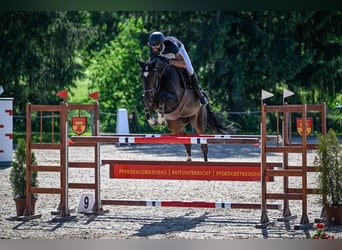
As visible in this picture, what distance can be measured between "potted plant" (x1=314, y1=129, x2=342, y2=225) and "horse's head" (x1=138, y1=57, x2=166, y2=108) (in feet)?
4.76

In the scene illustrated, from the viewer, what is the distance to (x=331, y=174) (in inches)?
215

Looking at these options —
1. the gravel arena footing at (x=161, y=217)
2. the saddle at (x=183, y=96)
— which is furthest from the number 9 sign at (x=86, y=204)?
the saddle at (x=183, y=96)

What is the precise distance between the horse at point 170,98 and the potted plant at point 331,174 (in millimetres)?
1477

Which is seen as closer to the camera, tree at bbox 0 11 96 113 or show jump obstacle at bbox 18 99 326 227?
show jump obstacle at bbox 18 99 326 227

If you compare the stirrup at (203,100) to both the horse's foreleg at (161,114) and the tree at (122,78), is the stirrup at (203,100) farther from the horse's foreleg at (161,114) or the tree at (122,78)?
the tree at (122,78)

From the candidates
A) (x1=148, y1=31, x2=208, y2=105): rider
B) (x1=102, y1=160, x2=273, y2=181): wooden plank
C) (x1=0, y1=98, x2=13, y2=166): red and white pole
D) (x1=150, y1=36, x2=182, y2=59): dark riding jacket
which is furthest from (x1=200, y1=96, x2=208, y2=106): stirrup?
(x1=0, y1=98, x2=13, y2=166): red and white pole

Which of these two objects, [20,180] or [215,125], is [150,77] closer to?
[20,180]

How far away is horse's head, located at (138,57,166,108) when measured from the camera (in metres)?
6.16

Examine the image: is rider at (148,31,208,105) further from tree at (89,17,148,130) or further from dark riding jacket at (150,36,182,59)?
tree at (89,17,148,130)

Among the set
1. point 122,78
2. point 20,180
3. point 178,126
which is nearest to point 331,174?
point 178,126

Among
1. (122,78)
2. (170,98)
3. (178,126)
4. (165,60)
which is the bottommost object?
(178,126)

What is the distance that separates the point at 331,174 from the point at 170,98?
5.78 ft

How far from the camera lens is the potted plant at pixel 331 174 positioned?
545 centimetres

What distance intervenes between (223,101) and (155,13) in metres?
2.40
